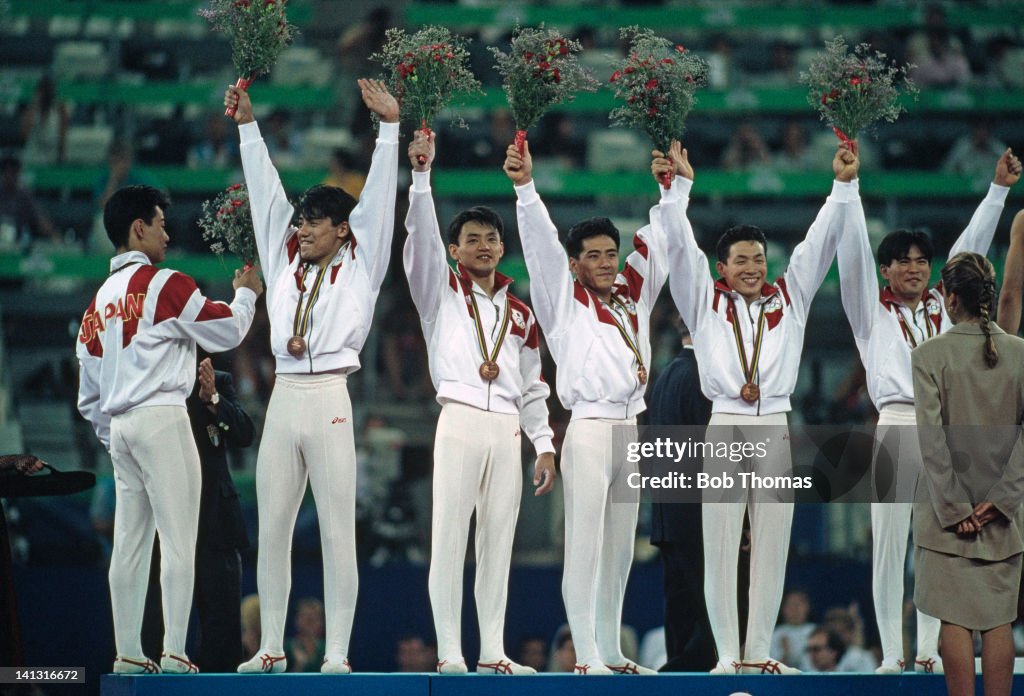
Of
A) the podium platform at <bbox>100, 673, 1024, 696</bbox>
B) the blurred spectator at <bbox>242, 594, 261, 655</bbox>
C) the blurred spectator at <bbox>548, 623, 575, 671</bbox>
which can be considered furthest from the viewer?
the blurred spectator at <bbox>548, 623, 575, 671</bbox>

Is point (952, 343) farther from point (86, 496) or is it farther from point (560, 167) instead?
point (560, 167)

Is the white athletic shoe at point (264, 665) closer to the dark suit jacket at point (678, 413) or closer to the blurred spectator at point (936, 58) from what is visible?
the dark suit jacket at point (678, 413)

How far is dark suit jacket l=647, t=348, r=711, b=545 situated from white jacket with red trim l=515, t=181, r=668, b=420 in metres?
0.60

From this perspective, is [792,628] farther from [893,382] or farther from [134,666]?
[134,666]

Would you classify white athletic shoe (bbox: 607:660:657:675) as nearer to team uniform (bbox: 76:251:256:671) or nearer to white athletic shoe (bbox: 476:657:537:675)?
white athletic shoe (bbox: 476:657:537:675)

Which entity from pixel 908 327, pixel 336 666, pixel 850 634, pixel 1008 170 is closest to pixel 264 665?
pixel 336 666

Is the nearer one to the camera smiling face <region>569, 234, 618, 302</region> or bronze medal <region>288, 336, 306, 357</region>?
bronze medal <region>288, 336, 306, 357</region>

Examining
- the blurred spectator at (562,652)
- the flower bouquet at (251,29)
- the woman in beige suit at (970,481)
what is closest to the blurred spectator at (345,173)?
the blurred spectator at (562,652)

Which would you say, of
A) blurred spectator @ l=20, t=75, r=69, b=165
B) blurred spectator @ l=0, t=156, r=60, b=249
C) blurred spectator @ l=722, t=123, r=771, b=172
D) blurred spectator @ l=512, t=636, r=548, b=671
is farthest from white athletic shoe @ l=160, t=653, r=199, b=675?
blurred spectator @ l=722, t=123, r=771, b=172

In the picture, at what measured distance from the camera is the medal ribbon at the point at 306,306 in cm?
592

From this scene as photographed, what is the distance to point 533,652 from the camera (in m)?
8.87

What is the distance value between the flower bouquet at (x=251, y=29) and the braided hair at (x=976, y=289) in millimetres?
3321

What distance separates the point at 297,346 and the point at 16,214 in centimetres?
659

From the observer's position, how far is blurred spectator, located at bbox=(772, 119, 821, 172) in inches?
488
